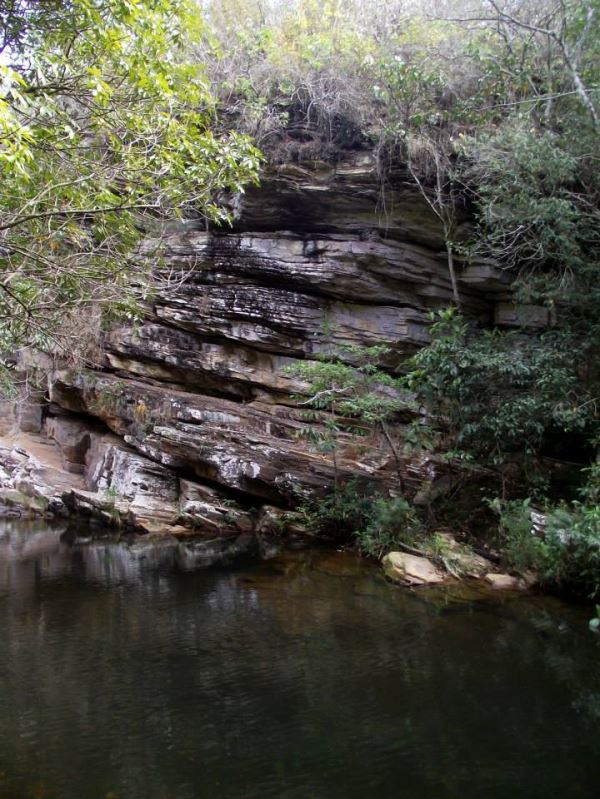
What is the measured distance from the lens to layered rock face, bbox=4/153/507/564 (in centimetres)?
1362

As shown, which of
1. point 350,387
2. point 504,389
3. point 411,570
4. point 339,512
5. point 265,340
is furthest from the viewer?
point 265,340

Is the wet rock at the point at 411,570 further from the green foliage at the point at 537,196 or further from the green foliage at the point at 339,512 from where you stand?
the green foliage at the point at 537,196

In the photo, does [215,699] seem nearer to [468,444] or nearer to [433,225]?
[468,444]

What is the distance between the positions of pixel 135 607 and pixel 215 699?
10.1ft

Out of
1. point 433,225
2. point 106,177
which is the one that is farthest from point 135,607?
point 433,225

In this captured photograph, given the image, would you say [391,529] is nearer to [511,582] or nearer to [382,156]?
[511,582]

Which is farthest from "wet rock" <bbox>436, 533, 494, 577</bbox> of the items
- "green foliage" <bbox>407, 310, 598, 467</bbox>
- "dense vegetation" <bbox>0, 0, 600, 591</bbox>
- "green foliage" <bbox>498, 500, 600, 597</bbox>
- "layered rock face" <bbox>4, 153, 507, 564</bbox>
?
"layered rock face" <bbox>4, 153, 507, 564</bbox>

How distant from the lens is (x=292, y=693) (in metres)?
5.48

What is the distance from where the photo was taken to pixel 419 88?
1259cm

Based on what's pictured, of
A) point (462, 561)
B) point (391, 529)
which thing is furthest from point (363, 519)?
point (462, 561)

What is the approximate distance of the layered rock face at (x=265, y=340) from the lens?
13.6 metres

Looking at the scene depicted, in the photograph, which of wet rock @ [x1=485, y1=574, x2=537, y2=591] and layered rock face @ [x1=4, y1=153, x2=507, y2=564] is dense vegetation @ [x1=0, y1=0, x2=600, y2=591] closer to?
wet rock @ [x1=485, y1=574, x2=537, y2=591]

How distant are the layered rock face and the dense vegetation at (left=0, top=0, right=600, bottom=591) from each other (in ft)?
2.66

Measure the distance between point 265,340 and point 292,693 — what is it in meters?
10.4
